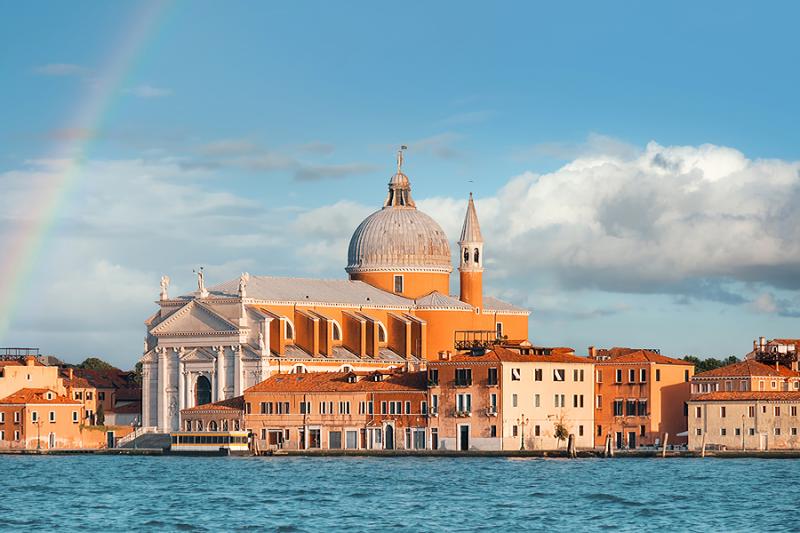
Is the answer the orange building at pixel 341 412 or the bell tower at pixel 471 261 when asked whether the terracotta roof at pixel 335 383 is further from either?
the bell tower at pixel 471 261

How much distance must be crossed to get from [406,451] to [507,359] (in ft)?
21.4

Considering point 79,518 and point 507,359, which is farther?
point 507,359

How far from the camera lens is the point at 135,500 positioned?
66.6 metres

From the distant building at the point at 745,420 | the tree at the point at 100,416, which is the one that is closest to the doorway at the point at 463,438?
the distant building at the point at 745,420

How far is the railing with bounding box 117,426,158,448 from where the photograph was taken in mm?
106188

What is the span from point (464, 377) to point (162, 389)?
75.7ft

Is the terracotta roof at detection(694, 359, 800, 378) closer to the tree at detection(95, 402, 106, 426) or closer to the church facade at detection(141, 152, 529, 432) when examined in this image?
the church facade at detection(141, 152, 529, 432)

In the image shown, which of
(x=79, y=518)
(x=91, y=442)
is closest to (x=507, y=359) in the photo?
(x=91, y=442)

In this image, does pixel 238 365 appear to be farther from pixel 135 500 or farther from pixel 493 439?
pixel 135 500

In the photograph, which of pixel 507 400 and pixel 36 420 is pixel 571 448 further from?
pixel 36 420

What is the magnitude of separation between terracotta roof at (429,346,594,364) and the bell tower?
20416mm

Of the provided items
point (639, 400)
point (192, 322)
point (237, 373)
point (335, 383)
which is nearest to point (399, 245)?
point (192, 322)

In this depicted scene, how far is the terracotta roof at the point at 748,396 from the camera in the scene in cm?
8881

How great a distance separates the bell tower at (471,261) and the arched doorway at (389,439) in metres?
21.7
